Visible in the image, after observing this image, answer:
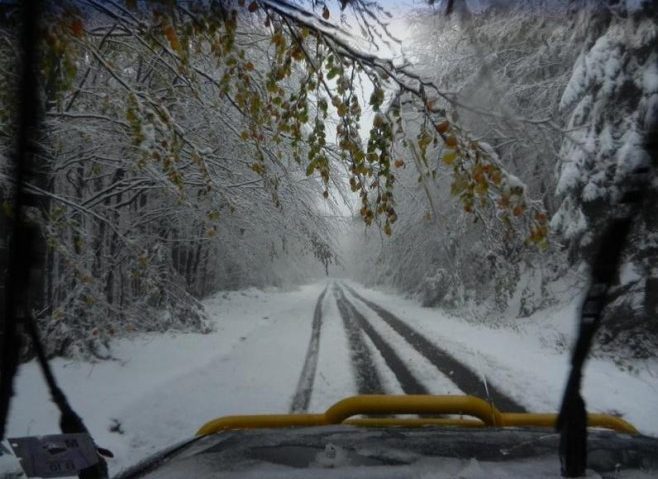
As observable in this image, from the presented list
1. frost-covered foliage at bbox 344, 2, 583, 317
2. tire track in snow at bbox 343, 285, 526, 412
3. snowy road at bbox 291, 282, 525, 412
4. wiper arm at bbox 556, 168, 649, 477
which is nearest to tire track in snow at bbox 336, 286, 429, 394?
snowy road at bbox 291, 282, 525, 412

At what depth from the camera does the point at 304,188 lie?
9.02m

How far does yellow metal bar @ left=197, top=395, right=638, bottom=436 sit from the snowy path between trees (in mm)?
2848

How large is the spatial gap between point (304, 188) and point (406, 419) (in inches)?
287

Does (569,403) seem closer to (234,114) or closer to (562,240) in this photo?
(234,114)

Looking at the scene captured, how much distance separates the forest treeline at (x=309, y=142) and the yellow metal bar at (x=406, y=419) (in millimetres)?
980

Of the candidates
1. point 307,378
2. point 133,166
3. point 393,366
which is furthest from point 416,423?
point 393,366

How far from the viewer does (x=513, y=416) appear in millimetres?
2184

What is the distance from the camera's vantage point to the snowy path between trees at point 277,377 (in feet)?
17.3

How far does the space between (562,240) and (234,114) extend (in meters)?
7.59

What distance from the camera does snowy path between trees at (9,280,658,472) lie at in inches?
207

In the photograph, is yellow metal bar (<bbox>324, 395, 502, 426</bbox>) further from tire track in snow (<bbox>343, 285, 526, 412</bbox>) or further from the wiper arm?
tire track in snow (<bbox>343, 285, 526, 412</bbox>)

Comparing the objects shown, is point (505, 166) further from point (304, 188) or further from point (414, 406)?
point (304, 188)

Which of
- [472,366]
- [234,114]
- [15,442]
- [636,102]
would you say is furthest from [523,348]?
[15,442]

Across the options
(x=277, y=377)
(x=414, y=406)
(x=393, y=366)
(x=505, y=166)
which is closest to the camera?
(x=414, y=406)
